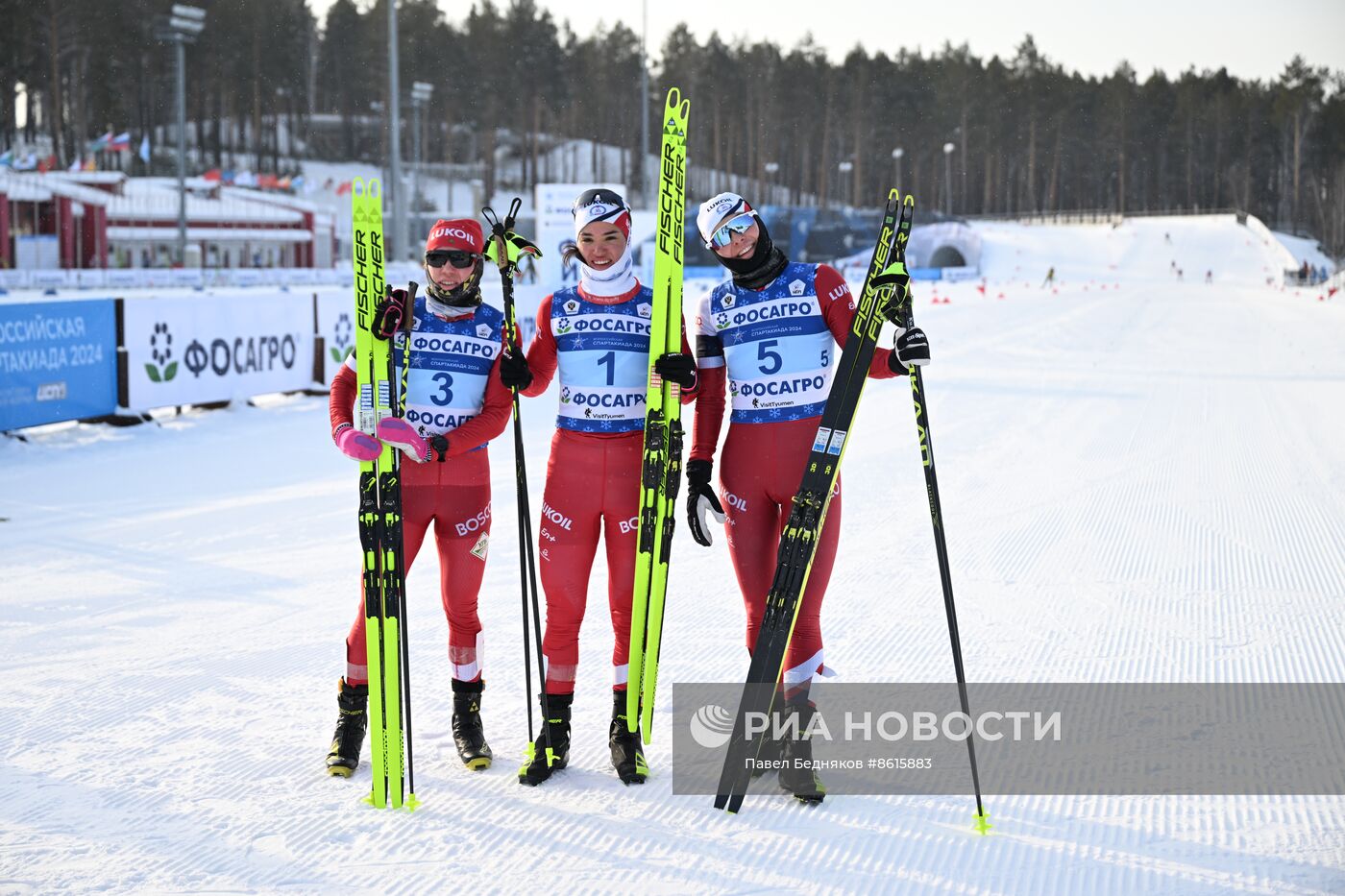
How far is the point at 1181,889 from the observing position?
10.2 ft

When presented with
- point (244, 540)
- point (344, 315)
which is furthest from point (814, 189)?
point (244, 540)

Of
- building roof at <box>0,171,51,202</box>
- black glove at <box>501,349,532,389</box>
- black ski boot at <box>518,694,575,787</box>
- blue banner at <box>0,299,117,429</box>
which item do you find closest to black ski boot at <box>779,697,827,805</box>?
black ski boot at <box>518,694,575,787</box>

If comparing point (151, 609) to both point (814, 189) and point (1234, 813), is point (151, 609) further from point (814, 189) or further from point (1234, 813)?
point (814, 189)

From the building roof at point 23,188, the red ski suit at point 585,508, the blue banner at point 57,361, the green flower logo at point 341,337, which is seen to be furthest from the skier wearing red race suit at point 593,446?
the building roof at point 23,188

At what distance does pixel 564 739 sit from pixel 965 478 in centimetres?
587

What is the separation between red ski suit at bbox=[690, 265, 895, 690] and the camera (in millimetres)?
3838

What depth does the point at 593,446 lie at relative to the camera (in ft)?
12.8

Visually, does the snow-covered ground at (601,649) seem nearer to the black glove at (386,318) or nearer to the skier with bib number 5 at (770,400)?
the skier with bib number 5 at (770,400)

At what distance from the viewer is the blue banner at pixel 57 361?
1003 centimetres

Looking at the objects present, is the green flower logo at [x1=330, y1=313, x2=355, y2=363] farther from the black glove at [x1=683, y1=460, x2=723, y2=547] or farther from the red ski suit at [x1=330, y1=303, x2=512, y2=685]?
the black glove at [x1=683, y1=460, x2=723, y2=547]

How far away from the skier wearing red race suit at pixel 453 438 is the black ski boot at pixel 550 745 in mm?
196

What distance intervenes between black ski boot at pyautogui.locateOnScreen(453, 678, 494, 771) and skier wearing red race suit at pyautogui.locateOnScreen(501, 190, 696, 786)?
193mm

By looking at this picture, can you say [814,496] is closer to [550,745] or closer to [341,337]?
[550,745]

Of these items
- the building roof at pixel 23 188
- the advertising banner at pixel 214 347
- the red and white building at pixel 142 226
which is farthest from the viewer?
the red and white building at pixel 142 226
